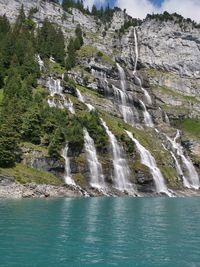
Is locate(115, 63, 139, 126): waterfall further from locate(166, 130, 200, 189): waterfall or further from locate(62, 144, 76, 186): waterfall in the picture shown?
locate(62, 144, 76, 186): waterfall

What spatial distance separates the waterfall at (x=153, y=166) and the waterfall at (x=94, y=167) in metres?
13.9

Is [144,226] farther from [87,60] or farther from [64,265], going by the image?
[87,60]

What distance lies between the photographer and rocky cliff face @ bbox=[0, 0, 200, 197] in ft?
294

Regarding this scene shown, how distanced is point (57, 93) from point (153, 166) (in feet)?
120

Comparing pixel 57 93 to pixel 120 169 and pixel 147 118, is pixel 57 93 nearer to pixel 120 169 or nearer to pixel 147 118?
pixel 147 118

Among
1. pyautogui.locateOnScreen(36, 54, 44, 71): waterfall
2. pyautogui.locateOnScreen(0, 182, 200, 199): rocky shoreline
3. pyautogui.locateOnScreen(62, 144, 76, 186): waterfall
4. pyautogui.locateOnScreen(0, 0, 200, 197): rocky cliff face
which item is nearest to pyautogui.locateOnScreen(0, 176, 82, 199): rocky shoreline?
pyautogui.locateOnScreen(0, 182, 200, 199): rocky shoreline

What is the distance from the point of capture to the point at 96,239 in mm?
31078

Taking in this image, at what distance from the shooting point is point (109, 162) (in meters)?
88.9

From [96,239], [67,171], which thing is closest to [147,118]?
[67,171]

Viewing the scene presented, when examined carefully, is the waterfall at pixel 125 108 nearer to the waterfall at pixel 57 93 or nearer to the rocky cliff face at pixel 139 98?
the rocky cliff face at pixel 139 98

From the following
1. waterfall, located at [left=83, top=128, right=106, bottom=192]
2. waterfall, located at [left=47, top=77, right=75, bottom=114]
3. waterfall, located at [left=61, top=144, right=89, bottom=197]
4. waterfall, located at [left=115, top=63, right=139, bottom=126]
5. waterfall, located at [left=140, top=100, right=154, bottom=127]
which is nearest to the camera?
waterfall, located at [left=61, top=144, right=89, bottom=197]

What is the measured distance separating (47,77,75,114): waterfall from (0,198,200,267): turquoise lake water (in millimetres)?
60745

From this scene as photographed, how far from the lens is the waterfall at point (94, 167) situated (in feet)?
272

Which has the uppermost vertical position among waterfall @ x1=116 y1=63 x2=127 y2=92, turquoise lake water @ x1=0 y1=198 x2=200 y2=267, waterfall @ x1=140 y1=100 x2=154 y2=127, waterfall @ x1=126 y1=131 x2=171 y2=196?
waterfall @ x1=116 y1=63 x2=127 y2=92
